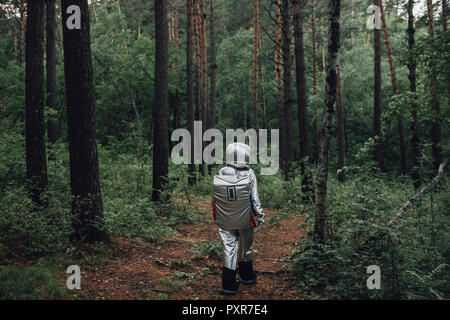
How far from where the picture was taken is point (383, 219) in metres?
5.78

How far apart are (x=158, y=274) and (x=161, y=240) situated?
204cm

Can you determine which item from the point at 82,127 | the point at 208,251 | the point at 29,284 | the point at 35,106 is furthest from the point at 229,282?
the point at 35,106

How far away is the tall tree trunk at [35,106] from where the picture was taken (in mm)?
8016

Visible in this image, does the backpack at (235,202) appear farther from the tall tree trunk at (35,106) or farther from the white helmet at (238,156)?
the tall tree trunk at (35,106)

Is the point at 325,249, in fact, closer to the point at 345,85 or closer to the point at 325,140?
the point at 325,140

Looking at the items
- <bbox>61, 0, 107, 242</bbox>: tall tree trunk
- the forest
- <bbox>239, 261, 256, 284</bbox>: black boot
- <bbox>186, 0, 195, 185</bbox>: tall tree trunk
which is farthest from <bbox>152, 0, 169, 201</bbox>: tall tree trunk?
<bbox>239, 261, 256, 284</bbox>: black boot

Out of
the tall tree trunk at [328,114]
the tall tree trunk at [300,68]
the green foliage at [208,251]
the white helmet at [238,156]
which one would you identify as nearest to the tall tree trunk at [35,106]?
the green foliage at [208,251]

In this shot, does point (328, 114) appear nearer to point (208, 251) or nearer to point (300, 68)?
point (208, 251)

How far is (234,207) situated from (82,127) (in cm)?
337

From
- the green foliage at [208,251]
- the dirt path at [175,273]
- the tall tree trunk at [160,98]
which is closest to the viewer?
the dirt path at [175,273]

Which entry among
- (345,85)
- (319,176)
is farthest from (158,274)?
(345,85)

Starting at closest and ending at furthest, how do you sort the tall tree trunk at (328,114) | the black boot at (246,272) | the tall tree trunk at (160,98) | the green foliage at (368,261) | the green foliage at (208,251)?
the green foliage at (368,261), the black boot at (246,272), the tall tree trunk at (328,114), the green foliage at (208,251), the tall tree trunk at (160,98)

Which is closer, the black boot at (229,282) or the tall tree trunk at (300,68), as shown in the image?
the black boot at (229,282)

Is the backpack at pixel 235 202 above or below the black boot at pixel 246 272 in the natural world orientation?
A: above
